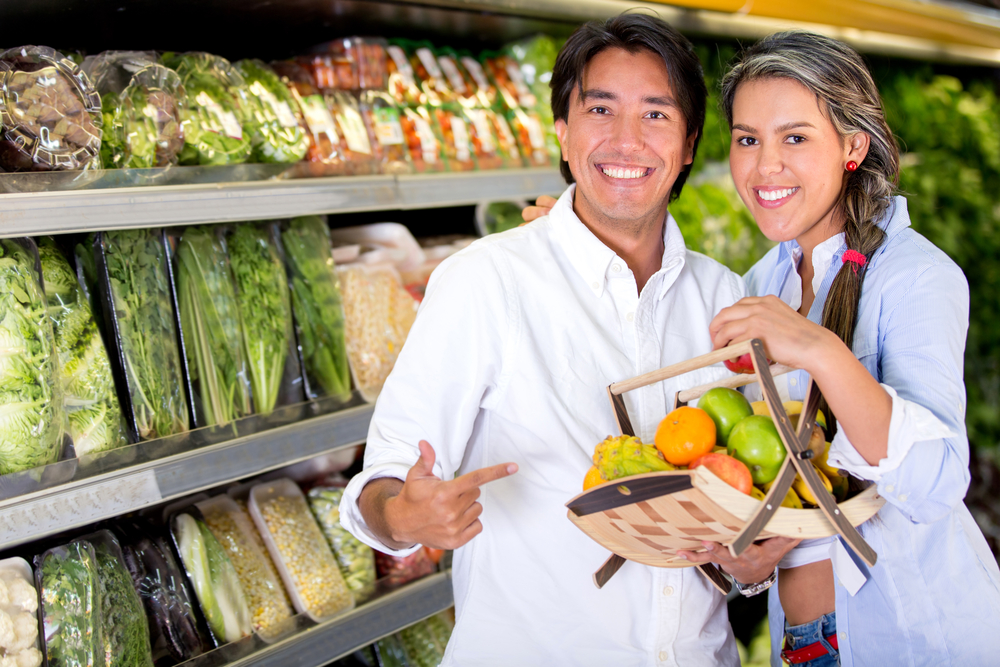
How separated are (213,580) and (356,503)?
633mm

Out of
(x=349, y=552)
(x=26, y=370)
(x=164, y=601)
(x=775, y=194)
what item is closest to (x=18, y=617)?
(x=164, y=601)

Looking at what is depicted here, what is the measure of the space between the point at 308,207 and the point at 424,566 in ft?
3.31

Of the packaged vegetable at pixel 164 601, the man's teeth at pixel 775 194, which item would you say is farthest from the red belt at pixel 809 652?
the packaged vegetable at pixel 164 601

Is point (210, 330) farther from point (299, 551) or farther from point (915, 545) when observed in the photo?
point (915, 545)

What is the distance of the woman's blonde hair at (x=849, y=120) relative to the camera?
4.42 ft

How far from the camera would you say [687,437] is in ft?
3.47

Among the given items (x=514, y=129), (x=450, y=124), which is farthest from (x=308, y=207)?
(x=514, y=129)

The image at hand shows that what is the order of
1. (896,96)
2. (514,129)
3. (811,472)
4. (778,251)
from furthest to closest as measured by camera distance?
(896,96) < (514,129) < (778,251) < (811,472)

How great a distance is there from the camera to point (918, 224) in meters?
3.77

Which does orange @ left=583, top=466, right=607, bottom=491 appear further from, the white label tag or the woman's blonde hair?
the white label tag

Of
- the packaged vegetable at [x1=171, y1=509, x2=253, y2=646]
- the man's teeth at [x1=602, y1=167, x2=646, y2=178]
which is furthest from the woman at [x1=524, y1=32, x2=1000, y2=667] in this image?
the packaged vegetable at [x1=171, y1=509, x2=253, y2=646]

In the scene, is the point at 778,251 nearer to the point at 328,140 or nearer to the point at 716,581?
the point at 716,581

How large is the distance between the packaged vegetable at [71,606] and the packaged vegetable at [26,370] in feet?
0.74

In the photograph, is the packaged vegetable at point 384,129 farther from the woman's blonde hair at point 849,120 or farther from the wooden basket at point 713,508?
the wooden basket at point 713,508
